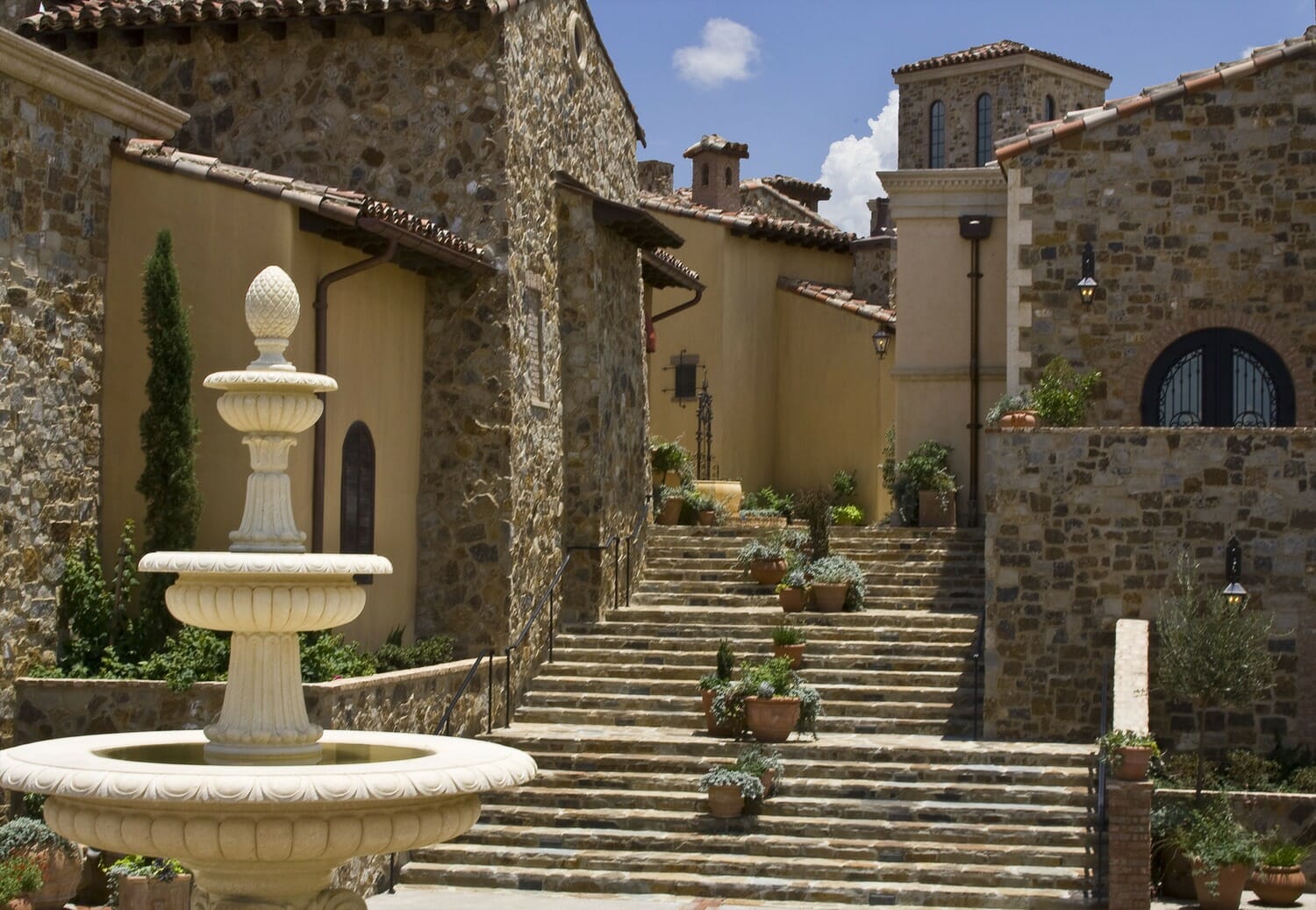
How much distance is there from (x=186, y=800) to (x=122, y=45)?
1451 cm

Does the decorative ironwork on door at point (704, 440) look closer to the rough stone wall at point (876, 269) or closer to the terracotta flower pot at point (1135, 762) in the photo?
the rough stone wall at point (876, 269)

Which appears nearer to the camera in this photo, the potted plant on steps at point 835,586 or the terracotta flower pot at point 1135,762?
the terracotta flower pot at point 1135,762

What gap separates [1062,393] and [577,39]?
760 centimetres

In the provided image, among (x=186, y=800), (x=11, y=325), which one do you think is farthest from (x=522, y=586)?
(x=186, y=800)

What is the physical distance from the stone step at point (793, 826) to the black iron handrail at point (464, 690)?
93cm

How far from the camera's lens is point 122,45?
21.7 meters

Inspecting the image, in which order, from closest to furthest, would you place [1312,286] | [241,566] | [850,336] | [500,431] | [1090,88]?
1. [241,566]
2. [500,431]
3. [1312,286]
4. [850,336]
5. [1090,88]

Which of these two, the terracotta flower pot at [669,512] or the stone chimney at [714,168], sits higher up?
the stone chimney at [714,168]

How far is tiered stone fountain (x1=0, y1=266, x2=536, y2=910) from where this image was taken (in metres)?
9.45

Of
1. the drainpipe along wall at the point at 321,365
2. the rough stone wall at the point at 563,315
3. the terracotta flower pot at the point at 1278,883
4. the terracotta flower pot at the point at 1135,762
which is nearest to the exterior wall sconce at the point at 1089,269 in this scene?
the rough stone wall at the point at 563,315

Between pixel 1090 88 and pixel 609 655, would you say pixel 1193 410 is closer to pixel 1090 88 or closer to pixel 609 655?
pixel 609 655

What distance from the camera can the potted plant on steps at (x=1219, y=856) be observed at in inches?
659

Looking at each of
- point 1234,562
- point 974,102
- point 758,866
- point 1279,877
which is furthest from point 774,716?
point 974,102

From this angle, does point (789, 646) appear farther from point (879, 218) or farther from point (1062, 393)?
point (879, 218)
